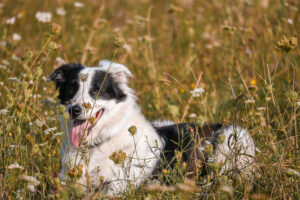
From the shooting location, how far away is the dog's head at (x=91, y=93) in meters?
3.34

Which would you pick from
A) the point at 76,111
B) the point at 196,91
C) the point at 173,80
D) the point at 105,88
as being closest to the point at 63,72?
the point at 105,88

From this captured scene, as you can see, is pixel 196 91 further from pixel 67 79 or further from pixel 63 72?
pixel 63 72

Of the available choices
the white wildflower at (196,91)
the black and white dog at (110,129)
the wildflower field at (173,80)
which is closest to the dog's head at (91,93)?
the black and white dog at (110,129)

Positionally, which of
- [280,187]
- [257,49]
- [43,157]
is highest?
[257,49]

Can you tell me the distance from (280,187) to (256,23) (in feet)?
12.5

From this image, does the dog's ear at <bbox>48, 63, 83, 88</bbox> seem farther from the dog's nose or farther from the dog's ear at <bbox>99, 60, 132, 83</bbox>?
the dog's nose

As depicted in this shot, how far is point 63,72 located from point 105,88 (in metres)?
0.48

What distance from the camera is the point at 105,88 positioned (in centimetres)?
359

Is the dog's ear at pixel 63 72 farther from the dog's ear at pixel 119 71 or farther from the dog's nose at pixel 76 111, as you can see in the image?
the dog's nose at pixel 76 111

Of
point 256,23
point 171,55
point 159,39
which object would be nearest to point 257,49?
point 256,23

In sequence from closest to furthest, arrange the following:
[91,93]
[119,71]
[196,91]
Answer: [196,91] → [91,93] → [119,71]

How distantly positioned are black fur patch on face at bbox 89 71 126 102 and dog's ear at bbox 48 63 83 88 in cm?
26

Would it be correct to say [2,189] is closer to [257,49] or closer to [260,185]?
[260,185]

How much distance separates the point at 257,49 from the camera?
5.38 metres
